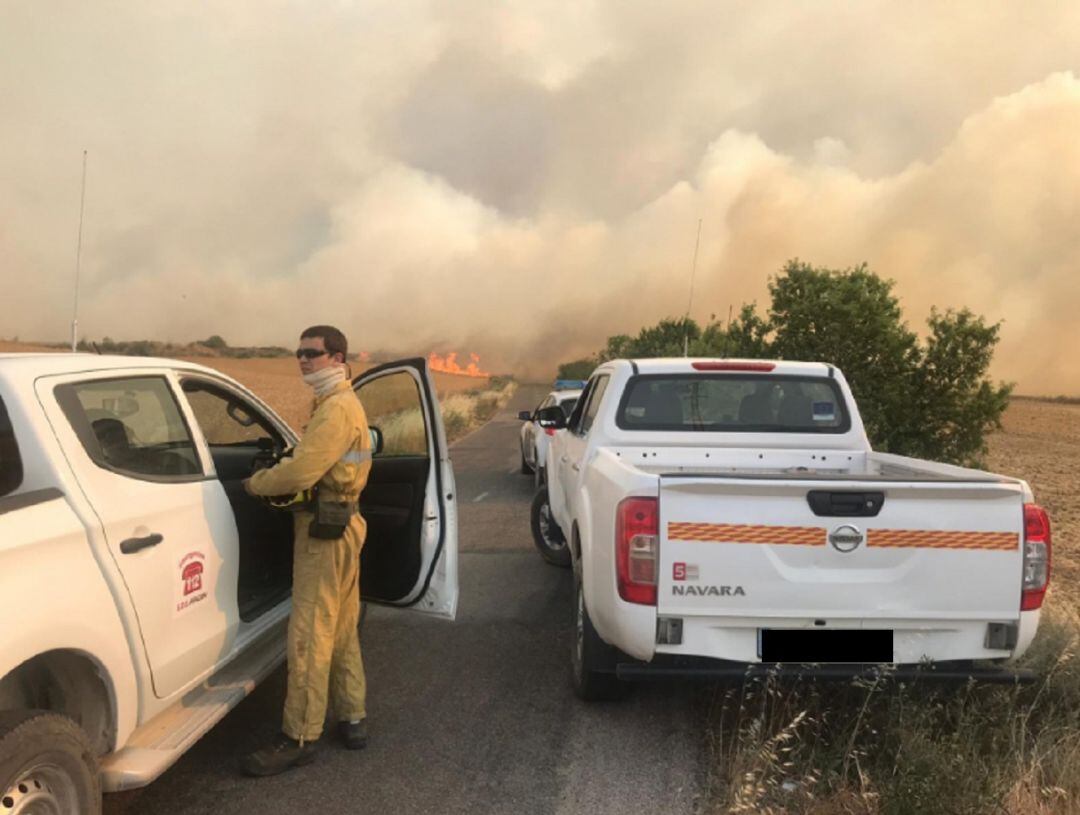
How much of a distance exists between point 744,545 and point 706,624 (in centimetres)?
40

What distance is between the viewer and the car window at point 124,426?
3.18 m

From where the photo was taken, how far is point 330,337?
13.2 ft

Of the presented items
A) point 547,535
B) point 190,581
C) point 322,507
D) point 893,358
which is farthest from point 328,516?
point 893,358

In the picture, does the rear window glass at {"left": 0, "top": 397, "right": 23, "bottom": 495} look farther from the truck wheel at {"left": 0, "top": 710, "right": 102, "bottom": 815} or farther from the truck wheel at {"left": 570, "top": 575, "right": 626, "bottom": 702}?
the truck wheel at {"left": 570, "top": 575, "right": 626, "bottom": 702}

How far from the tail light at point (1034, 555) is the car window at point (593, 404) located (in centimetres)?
306

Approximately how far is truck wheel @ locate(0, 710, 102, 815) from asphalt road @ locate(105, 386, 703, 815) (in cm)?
89

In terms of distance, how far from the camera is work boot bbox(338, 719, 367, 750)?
4102 millimetres

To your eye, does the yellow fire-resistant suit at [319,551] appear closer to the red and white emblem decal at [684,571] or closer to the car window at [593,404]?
the red and white emblem decal at [684,571]

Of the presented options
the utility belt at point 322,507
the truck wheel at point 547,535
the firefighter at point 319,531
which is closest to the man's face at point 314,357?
the firefighter at point 319,531

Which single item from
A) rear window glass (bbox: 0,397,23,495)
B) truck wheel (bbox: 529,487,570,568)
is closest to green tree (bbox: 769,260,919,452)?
truck wheel (bbox: 529,487,570,568)

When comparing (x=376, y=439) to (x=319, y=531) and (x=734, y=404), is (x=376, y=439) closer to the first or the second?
(x=319, y=531)

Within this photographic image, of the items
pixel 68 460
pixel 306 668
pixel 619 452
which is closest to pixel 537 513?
pixel 619 452

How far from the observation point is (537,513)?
27.9 ft

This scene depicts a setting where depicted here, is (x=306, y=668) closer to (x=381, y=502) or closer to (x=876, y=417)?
(x=381, y=502)
